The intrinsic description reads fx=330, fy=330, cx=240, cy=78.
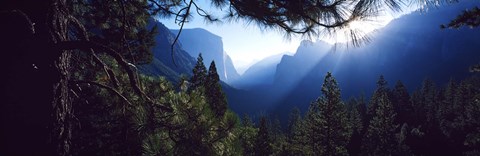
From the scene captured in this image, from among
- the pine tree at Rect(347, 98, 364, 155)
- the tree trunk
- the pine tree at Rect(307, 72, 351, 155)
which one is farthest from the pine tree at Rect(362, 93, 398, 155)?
the tree trunk

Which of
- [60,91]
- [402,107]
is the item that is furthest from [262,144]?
[402,107]

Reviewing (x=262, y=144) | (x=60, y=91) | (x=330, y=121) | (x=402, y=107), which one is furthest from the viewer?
(x=402, y=107)

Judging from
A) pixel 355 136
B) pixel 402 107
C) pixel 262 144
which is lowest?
pixel 355 136

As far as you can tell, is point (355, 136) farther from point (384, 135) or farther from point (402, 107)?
point (384, 135)

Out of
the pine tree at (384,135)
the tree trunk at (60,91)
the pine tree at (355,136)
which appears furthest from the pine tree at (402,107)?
the tree trunk at (60,91)

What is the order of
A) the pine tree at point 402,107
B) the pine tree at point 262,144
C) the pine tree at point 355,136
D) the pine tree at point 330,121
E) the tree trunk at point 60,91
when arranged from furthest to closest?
the pine tree at point 402,107 < the pine tree at point 355,136 < the pine tree at point 330,121 < the pine tree at point 262,144 < the tree trunk at point 60,91

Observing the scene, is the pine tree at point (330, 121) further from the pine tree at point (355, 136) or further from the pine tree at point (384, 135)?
the pine tree at point (355, 136)

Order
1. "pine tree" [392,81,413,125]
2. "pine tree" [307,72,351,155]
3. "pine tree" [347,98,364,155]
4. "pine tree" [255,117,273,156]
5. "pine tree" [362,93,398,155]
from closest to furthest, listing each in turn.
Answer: "pine tree" [255,117,273,156] < "pine tree" [307,72,351,155] < "pine tree" [362,93,398,155] < "pine tree" [347,98,364,155] < "pine tree" [392,81,413,125]

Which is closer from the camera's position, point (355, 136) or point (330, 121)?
point (330, 121)

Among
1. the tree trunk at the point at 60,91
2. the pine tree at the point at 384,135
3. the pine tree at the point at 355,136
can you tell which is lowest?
the pine tree at the point at 355,136

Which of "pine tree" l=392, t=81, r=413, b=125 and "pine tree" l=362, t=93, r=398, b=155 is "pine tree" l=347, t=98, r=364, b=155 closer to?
"pine tree" l=392, t=81, r=413, b=125

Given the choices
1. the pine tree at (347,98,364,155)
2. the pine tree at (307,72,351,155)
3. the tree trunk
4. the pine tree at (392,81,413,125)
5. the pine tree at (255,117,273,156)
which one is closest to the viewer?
the tree trunk

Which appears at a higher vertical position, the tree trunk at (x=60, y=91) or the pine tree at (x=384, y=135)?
the tree trunk at (x=60, y=91)

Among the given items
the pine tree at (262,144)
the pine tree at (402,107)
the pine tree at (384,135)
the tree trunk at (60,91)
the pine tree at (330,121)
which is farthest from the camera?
the pine tree at (402,107)
